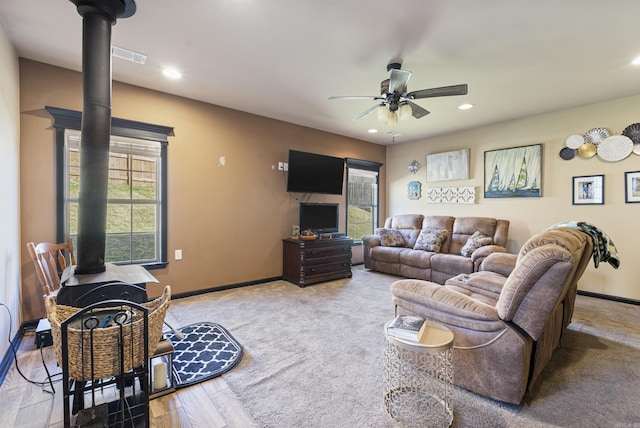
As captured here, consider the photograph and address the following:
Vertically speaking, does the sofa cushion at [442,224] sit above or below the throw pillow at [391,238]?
above

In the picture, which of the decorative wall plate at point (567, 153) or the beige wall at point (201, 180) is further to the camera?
the decorative wall plate at point (567, 153)

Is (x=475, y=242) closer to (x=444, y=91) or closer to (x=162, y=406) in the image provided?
(x=444, y=91)

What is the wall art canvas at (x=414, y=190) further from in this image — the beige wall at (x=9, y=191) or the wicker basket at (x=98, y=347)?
the beige wall at (x=9, y=191)

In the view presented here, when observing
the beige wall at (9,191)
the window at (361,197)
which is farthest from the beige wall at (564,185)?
the beige wall at (9,191)

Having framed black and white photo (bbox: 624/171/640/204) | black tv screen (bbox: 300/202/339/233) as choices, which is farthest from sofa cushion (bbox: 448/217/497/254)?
black tv screen (bbox: 300/202/339/233)

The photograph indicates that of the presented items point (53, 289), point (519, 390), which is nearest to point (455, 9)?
point (519, 390)

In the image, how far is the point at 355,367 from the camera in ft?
7.21

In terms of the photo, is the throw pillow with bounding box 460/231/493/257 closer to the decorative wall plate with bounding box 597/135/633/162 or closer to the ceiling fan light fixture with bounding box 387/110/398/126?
the decorative wall plate with bounding box 597/135/633/162

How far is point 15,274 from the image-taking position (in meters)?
2.59

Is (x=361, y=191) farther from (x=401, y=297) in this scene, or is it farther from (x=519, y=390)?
(x=519, y=390)

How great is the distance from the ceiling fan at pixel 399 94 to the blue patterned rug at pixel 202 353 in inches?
96.4

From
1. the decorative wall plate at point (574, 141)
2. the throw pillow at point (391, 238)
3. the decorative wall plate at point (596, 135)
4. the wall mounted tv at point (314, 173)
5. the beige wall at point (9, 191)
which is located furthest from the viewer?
the throw pillow at point (391, 238)

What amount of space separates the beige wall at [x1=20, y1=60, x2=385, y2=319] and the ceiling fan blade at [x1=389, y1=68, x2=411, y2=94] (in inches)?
93.5

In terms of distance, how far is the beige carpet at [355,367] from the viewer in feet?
5.55
